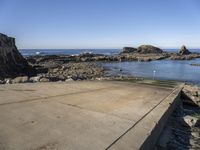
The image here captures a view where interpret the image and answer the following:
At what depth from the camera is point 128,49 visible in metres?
95.9

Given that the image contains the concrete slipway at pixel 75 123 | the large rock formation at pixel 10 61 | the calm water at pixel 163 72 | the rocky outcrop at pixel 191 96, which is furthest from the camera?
the calm water at pixel 163 72

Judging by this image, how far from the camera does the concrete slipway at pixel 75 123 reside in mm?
3416

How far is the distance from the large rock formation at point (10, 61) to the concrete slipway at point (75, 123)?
12419 millimetres

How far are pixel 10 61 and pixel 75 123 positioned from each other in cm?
1753

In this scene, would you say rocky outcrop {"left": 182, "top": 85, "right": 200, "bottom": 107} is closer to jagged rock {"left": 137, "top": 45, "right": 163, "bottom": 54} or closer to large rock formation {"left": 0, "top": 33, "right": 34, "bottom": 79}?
large rock formation {"left": 0, "top": 33, "right": 34, "bottom": 79}

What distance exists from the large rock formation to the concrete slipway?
12419mm

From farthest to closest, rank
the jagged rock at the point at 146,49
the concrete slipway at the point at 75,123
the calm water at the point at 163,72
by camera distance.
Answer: the jagged rock at the point at 146,49, the calm water at the point at 163,72, the concrete slipway at the point at 75,123

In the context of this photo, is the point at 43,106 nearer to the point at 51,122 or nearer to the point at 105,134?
the point at 51,122

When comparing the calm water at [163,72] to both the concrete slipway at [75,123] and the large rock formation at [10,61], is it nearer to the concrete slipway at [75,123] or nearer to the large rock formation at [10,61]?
the large rock formation at [10,61]

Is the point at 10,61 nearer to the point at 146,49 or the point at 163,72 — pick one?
the point at 163,72

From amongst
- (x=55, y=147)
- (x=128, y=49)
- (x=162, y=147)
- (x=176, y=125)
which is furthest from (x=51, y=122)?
(x=128, y=49)

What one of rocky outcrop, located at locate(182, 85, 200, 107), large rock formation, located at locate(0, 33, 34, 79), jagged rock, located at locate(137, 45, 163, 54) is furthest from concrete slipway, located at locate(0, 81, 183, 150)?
jagged rock, located at locate(137, 45, 163, 54)

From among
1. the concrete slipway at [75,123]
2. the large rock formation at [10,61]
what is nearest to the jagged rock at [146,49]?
the large rock formation at [10,61]

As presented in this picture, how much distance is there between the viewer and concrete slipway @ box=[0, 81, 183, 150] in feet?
11.2
